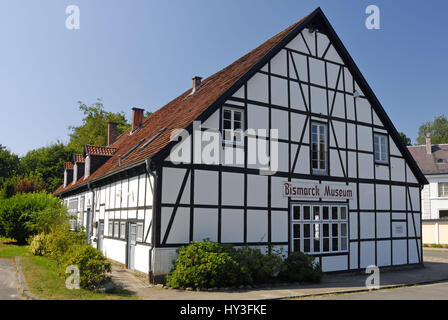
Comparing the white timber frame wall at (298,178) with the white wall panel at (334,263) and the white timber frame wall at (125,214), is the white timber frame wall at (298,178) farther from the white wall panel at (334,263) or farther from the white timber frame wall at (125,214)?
the white timber frame wall at (125,214)

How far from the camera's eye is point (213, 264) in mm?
11320

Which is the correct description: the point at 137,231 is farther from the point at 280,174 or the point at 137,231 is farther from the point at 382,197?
the point at 382,197

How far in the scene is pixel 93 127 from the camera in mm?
53031

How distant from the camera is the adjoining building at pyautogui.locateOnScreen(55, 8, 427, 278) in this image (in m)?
12.7

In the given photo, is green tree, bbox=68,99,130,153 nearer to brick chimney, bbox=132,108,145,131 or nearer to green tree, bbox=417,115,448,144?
brick chimney, bbox=132,108,145,131

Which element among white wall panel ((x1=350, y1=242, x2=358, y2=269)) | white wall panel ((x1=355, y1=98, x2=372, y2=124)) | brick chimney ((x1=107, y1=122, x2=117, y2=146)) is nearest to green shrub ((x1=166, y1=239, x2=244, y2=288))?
white wall panel ((x1=350, y1=242, x2=358, y2=269))

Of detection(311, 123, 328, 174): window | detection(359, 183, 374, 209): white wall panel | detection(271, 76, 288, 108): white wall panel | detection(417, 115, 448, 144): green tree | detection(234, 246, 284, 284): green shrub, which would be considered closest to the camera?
detection(234, 246, 284, 284): green shrub

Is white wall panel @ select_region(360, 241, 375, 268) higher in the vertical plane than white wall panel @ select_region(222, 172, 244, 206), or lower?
lower

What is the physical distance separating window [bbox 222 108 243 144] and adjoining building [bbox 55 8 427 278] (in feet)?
0.12

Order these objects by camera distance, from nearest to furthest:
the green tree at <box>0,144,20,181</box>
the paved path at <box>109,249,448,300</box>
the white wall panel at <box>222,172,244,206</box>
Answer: the paved path at <box>109,249,448,300</box>, the white wall panel at <box>222,172,244,206</box>, the green tree at <box>0,144,20,181</box>
